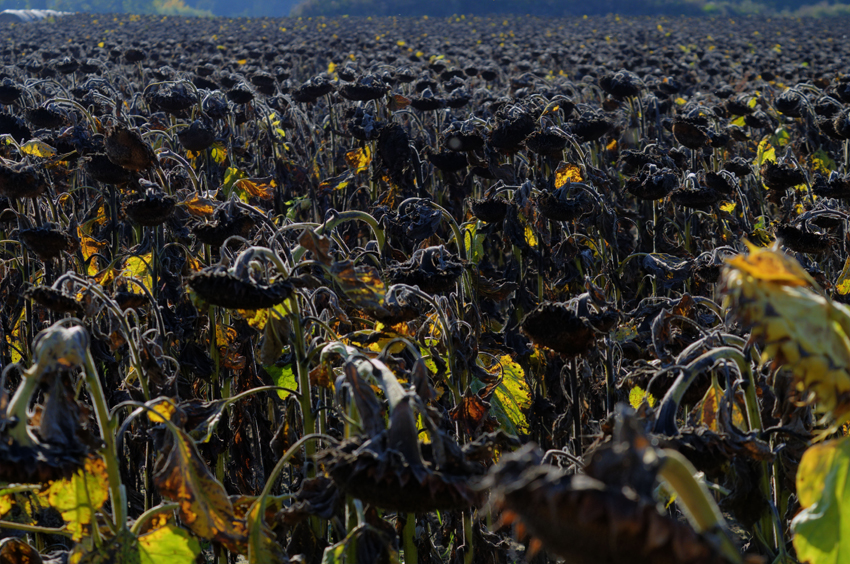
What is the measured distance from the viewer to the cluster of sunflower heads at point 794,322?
33.0 inches

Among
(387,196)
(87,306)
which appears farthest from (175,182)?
(87,306)

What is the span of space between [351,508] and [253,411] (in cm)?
142

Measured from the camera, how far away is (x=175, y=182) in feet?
13.2

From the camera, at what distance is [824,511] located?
0.97 m

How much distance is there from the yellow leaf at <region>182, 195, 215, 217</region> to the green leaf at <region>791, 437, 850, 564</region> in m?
2.22

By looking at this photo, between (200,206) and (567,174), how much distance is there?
207cm

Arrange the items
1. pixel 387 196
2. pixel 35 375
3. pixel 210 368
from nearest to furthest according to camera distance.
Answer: pixel 35 375 < pixel 210 368 < pixel 387 196

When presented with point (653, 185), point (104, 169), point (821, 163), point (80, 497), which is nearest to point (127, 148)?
point (104, 169)

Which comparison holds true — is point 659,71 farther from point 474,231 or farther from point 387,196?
point 474,231

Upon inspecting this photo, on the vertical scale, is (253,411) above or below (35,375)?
below

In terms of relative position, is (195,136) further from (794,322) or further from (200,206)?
(794,322)

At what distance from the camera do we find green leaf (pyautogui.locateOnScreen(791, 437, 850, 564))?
3.12ft

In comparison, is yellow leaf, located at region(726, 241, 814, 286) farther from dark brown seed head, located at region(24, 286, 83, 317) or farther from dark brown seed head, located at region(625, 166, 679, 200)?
dark brown seed head, located at region(625, 166, 679, 200)

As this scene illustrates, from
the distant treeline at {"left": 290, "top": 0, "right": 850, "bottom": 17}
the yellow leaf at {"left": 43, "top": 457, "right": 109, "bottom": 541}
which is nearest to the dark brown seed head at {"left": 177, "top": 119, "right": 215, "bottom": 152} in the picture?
the yellow leaf at {"left": 43, "top": 457, "right": 109, "bottom": 541}
